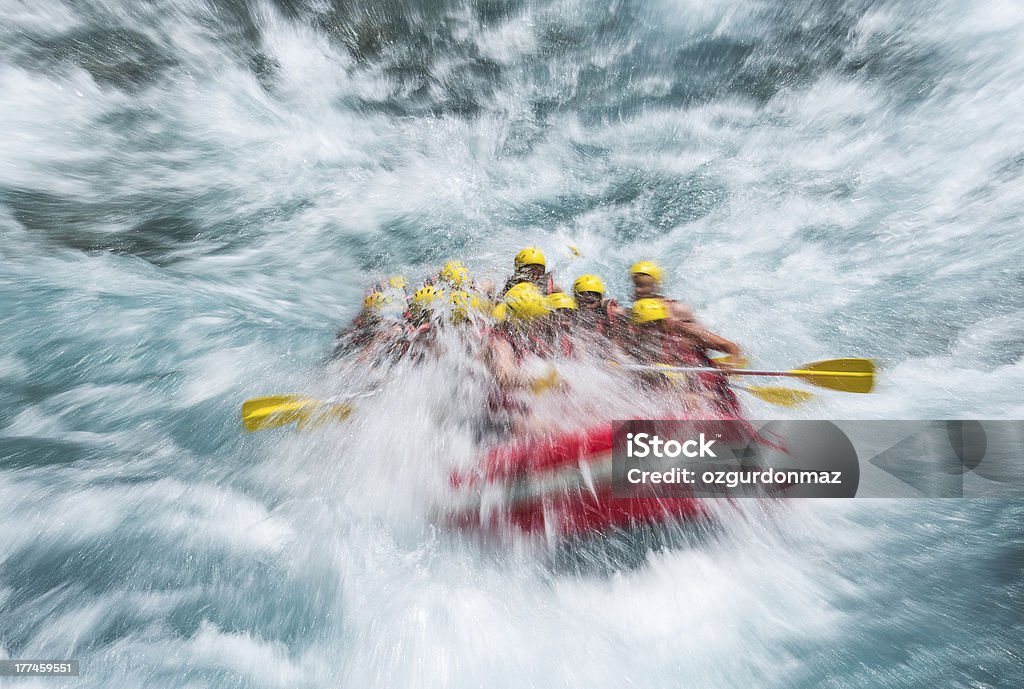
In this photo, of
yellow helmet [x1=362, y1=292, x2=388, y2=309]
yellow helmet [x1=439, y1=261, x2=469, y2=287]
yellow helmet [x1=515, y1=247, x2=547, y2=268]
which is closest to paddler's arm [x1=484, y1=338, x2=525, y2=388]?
yellow helmet [x1=515, y1=247, x2=547, y2=268]

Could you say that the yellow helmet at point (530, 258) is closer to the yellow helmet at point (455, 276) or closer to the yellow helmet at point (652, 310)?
the yellow helmet at point (455, 276)

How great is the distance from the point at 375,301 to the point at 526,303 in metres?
2.53

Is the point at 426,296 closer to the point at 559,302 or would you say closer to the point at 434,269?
the point at 559,302

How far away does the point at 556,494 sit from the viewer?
3006mm

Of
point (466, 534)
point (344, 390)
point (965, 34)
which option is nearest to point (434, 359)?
point (344, 390)

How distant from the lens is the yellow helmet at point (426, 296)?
16.7ft

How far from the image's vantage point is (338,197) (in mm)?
8938

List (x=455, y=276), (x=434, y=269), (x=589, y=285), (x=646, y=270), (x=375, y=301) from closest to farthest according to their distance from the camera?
(x=646, y=270), (x=589, y=285), (x=455, y=276), (x=375, y=301), (x=434, y=269)

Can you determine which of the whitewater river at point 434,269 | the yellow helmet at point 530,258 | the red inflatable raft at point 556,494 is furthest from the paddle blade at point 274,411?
the yellow helmet at point 530,258

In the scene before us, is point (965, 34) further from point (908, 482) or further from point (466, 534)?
point (466, 534)

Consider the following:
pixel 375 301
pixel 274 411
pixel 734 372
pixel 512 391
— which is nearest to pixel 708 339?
pixel 734 372

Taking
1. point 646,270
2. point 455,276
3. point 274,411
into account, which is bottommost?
point 274,411

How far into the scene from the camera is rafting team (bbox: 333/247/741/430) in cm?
364

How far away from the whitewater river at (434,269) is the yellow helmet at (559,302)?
2.42 ft
